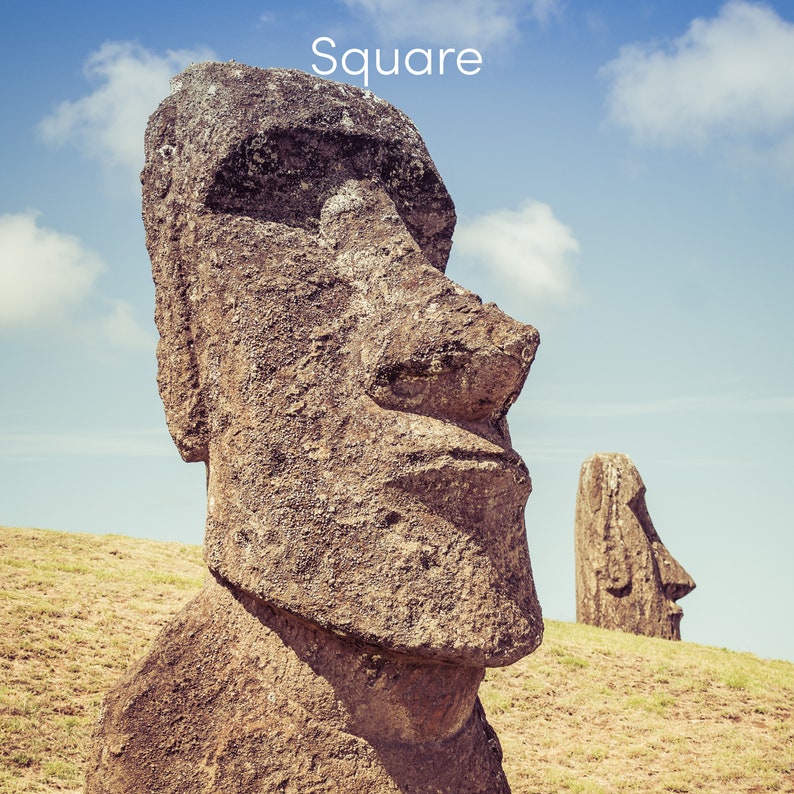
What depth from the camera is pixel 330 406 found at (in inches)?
148

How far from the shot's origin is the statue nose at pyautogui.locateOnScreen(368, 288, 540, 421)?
376cm

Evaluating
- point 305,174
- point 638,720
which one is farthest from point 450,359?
point 638,720

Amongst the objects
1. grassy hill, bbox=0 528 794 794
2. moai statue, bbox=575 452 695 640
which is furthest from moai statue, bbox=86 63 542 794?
moai statue, bbox=575 452 695 640

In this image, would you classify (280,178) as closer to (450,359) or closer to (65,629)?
(450,359)

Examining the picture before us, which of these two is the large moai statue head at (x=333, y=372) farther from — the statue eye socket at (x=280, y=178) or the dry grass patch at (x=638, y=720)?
the dry grass patch at (x=638, y=720)

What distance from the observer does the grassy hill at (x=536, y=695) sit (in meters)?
8.35

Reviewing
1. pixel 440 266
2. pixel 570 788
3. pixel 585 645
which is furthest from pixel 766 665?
pixel 440 266

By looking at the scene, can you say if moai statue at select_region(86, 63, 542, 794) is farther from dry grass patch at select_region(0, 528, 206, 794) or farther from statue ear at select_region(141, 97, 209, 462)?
dry grass patch at select_region(0, 528, 206, 794)

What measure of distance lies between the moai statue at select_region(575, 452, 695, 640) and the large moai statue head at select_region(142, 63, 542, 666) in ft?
38.4

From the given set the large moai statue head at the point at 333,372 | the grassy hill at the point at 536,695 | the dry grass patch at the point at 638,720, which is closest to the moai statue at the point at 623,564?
the grassy hill at the point at 536,695

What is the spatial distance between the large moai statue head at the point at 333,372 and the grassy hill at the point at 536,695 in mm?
4822

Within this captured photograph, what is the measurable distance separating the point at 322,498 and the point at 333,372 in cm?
53

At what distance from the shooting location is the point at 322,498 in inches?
143

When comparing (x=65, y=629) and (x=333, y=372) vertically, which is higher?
(x=333, y=372)
